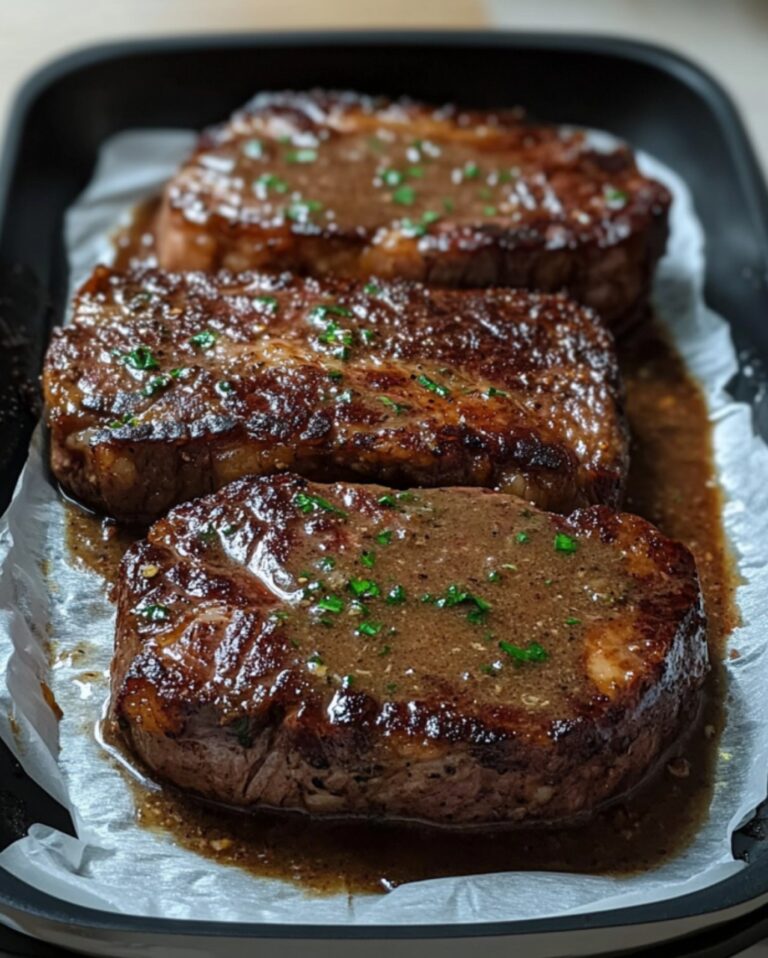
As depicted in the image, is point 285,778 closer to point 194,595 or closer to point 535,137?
point 194,595

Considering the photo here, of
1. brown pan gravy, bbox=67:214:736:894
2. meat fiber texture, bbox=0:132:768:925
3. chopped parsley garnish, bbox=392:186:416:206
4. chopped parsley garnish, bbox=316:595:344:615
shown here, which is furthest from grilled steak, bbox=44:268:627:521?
brown pan gravy, bbox=67:214:736:894

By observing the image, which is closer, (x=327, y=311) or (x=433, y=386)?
(x=433, y=386)

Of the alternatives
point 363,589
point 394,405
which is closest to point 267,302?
point 394,405

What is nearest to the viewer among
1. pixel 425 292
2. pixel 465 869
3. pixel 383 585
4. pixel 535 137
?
pixel 465 869

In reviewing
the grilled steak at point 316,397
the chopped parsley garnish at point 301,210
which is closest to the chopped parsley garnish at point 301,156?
the chopped parsley garnish at point 301,210

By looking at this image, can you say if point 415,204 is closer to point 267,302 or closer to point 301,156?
point 301,156

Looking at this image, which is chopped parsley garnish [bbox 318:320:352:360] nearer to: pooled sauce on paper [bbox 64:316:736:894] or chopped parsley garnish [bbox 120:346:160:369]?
chopped parsley garnish [bbox 120:346:160:369]

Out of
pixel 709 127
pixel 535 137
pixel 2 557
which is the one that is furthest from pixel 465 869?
pixel 709 127
